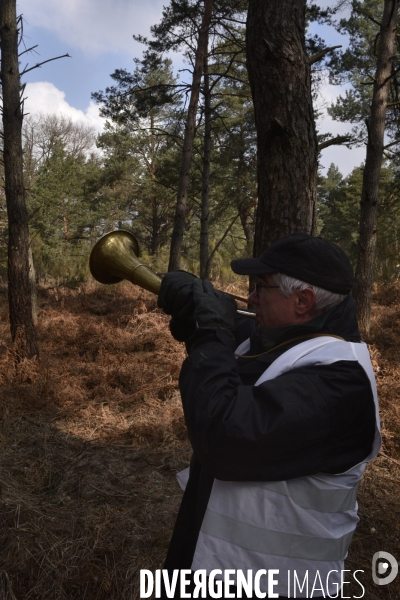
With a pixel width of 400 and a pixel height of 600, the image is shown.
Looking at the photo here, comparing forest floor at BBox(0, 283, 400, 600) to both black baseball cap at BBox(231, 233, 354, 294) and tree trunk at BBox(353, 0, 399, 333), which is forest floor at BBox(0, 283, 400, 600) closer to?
tree trunk at BBox(353, 0, 399, 333)

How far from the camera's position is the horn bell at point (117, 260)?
2.36 metres

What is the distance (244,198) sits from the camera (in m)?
19.3

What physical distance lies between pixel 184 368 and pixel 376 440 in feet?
2.00

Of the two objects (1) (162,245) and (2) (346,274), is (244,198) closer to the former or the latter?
(1) (162,245)

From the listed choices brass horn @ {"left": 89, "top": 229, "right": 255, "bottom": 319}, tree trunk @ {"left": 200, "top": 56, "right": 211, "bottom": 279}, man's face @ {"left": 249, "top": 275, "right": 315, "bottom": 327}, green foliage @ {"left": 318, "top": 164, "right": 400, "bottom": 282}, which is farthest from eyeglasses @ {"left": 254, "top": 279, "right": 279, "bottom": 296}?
green foliage @ {"left": 318, "top": 164, "right": 400, "bottom": 282}

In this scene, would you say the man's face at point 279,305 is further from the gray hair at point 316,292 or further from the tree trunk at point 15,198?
the tree trunk at point 15,198

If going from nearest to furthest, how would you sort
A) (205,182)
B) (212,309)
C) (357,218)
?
1. (212,309)
2. (205,182)
3. (357,218)

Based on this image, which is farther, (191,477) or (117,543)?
(117,543)

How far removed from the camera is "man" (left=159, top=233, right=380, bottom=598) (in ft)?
4.11

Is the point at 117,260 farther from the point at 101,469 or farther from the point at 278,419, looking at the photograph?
the point at 101,469

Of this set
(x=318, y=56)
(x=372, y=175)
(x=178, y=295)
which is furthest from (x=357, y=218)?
(x=178, y=295)

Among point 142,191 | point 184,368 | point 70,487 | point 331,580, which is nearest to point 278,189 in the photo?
point 184,368

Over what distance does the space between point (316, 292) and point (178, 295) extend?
508 mm

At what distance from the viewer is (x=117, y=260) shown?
247 centimetres
